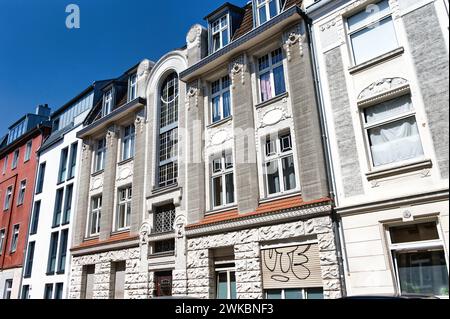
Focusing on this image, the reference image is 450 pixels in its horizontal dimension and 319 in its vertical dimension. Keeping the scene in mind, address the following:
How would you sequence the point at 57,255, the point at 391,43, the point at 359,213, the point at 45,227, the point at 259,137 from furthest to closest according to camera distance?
the point at 45,227, the point at 57,255, the point at 259,137, the point at 391,43, the point at 359,213

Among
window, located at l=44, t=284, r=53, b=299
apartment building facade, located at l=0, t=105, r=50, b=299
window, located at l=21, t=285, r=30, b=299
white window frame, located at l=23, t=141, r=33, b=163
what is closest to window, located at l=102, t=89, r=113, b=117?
apartment building facade, located at l=0, t=105, r=50, b=299

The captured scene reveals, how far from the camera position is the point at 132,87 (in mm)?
21453

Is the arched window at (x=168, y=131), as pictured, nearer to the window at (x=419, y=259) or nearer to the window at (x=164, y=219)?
the window at (x=164, y=219)

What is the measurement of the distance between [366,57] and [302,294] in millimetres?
7623

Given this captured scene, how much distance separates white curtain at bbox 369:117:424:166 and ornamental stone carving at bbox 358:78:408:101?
1008 millimetres

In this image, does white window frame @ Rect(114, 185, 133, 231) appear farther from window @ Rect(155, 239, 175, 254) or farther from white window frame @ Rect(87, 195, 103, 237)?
window @ Rect(155, 239, 175, 254)

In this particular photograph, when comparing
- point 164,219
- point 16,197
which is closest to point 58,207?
point 16,197

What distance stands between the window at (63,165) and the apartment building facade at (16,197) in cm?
283

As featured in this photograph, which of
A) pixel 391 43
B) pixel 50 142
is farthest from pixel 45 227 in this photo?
pixel 391 43

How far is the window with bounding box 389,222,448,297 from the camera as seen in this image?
8531mm

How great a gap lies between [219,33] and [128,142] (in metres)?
8.08

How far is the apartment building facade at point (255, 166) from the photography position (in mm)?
11195

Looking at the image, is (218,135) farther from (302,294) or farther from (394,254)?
(394,254)

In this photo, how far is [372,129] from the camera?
10539mm
